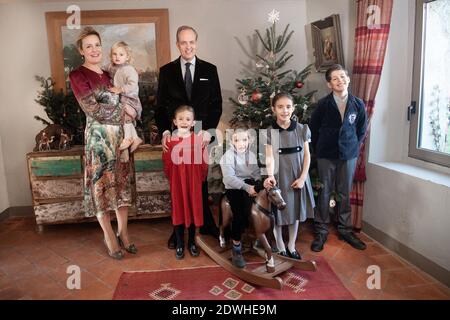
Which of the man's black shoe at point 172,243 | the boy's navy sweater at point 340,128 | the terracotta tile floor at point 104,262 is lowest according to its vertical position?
the terracotta tile floor at point 104,262

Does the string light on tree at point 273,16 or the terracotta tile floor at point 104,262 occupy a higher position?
the string light on tree at point 273,16

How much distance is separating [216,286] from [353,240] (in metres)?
1.33

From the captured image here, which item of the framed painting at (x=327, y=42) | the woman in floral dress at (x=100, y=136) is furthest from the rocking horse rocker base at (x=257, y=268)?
the framed painting at (x=327, y=42)

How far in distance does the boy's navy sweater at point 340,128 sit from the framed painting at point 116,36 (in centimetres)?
194

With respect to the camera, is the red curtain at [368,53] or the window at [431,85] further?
the red curtain at [368,53]

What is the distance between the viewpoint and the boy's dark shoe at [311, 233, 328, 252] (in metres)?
3.02

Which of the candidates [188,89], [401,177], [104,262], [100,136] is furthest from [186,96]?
[401,177]

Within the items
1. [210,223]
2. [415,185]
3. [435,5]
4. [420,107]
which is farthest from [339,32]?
[210,223]

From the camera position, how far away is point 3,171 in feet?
13.3

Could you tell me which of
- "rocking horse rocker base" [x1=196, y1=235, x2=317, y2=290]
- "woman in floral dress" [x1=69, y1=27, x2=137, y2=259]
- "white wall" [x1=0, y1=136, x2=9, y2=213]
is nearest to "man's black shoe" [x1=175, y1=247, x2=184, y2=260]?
"rocking horse rocker base" [x1=196, y1=235, x2=317, y2=290]

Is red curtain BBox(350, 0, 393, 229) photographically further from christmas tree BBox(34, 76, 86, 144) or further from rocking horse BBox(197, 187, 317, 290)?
christmas tree BBox(34, 76, 86, 144)

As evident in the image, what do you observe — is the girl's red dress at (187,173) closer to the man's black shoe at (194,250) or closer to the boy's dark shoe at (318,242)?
the man's black shoe at (194,250)

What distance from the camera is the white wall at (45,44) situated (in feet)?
12.5

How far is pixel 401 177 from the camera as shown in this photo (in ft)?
9.32
